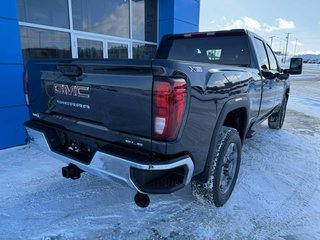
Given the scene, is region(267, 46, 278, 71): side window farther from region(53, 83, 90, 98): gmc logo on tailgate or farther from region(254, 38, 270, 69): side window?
region(53, 83, 90, 98): gmc logo on tailgate

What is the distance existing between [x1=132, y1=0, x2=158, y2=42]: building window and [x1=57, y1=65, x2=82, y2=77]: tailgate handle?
6.33m

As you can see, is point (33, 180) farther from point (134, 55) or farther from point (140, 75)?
point (134, 55)

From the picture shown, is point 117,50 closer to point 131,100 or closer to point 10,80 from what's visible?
point 10,80

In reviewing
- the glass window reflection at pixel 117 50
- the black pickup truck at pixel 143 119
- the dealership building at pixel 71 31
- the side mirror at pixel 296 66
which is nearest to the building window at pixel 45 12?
the dealership building at pixel 71 31

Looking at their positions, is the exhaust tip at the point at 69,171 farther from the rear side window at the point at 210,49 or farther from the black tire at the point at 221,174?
the rear side window at the point at 210,49

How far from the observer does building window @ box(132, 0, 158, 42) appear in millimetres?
8195

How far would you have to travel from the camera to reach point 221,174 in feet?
8.93

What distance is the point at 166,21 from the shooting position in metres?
8.55

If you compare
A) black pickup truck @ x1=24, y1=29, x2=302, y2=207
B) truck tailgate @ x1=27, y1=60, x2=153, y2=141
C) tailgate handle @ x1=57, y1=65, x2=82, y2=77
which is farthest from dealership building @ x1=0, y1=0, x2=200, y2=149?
tailgate handle @ x1=57, y1=65, x2=82, y2=77

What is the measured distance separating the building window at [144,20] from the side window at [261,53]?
5010 millimetres

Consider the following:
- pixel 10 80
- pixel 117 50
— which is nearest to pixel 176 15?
pixel 117 50

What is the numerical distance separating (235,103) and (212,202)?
1.10m

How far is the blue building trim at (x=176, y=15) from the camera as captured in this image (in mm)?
8391

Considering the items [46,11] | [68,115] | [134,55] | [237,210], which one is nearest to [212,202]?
[237,210]
